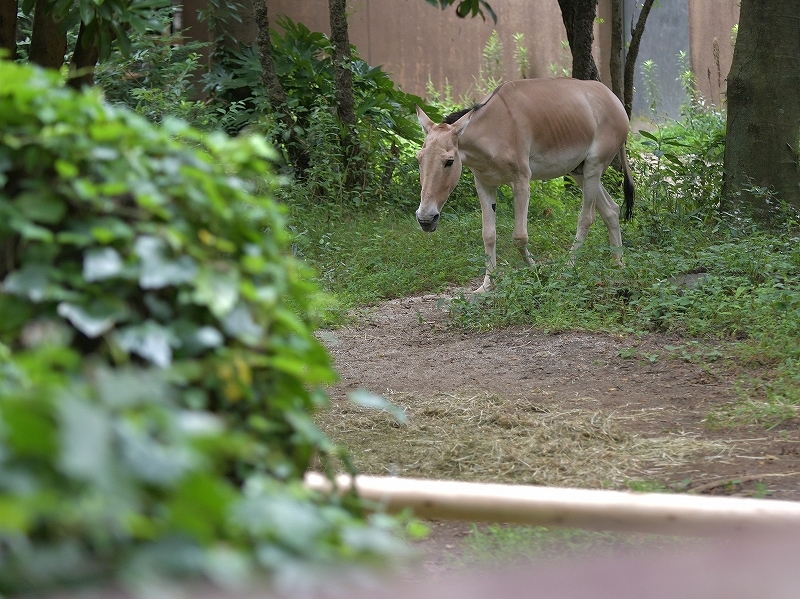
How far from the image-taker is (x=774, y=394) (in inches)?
176

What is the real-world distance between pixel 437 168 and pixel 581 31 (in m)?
4.34

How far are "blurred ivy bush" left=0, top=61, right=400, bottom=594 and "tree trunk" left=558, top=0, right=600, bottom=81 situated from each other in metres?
10.1

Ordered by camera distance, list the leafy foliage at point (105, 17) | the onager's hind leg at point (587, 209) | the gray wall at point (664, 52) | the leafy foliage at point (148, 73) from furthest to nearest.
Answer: the gray wall at point (664, 52) < the leafy foliage at point (148, 73) < the onager's hind leg at point (587, 209) < the leafy foliage at point (105, 17)

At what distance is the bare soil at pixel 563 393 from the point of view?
12.1 ft

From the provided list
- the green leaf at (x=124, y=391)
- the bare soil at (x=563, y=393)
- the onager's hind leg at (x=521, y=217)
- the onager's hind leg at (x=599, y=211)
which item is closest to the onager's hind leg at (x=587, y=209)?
the onager's hind leg at (x=599, y=211)

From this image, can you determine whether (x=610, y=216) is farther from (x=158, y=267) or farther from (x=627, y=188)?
(x=158, y=267)

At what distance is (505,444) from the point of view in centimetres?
412

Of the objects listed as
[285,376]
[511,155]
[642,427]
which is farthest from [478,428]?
[511,155]

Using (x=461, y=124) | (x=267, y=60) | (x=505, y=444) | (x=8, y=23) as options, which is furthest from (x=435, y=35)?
(x=505, y=444)

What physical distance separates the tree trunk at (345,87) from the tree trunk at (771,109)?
172 inches

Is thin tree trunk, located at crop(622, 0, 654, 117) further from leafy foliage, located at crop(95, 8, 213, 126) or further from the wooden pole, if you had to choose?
the wooden pole

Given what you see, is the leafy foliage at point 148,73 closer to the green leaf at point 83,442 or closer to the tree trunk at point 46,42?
the tree trunk at point 46,42

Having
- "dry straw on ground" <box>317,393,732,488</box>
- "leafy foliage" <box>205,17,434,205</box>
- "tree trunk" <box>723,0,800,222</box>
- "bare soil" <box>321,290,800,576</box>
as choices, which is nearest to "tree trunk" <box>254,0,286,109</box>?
"leafy foliage" <box>205,17,434,205</box>

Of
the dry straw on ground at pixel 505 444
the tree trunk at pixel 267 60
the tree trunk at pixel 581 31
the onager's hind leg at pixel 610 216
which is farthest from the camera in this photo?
the tree trunk at pixel 581 31
